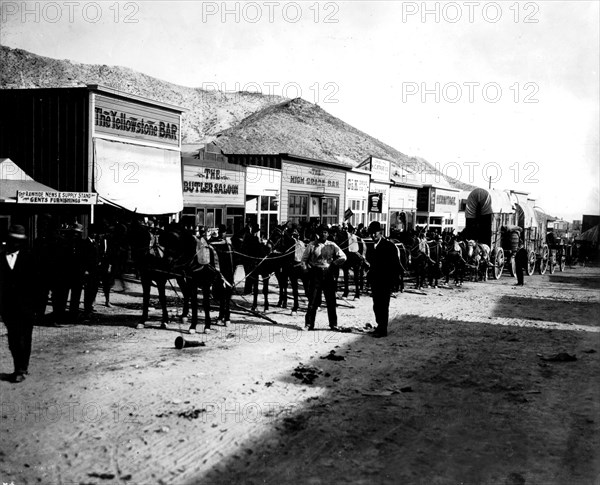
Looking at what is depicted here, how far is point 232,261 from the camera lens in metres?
12.7

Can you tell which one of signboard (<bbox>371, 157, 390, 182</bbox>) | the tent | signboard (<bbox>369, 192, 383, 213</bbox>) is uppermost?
signboard (<bbox>371, 157, 390, 182</bbox>)

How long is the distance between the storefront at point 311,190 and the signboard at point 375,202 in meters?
4.17

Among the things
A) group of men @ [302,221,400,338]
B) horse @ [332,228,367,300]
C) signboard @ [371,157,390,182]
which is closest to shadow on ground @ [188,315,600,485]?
group of men @ [302,221,400,338]

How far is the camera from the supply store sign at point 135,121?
1938 centimetres

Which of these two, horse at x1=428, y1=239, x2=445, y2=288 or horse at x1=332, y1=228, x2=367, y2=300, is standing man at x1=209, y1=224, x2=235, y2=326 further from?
horse at x1=428, y1=239, x2=445, y2=288

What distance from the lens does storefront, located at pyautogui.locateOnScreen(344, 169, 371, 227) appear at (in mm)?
39156

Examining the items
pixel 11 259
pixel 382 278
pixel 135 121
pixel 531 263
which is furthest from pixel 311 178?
pixel 11 259

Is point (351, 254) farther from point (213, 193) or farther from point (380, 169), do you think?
point (380, 169)

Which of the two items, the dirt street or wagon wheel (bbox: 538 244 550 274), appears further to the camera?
wagon wheel (bbox: 538 244 550 274)

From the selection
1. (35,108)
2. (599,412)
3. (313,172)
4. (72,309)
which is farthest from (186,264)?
(313,172)

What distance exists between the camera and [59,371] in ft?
26.8

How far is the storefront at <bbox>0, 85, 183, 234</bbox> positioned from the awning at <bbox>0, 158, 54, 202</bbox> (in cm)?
106

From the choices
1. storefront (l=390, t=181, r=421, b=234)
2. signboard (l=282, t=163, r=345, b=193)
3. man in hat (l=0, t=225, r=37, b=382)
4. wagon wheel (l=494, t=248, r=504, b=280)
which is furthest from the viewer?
storefront (l=390, t=181, r=421, b=234)

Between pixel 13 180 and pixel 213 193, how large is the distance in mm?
8414
